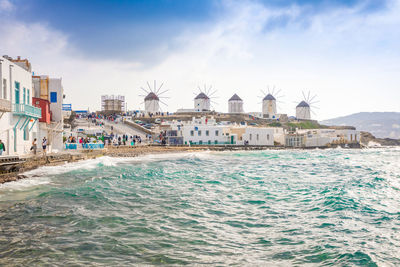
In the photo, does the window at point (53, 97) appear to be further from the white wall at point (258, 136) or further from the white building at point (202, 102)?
the white building at point (202, 102)

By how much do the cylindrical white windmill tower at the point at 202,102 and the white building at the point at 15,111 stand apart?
3938 inches

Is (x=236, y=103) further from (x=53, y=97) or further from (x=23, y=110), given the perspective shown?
(x=23, y=110)

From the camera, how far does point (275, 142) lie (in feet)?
235

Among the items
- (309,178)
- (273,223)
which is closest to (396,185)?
(309,178)

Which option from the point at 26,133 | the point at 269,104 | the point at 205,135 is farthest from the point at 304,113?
the point at 26,133

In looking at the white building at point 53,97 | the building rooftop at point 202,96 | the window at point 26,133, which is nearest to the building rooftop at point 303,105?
the building rooftop at point 202,96

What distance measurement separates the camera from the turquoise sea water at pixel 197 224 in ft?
23.1

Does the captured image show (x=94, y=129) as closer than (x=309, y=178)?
No

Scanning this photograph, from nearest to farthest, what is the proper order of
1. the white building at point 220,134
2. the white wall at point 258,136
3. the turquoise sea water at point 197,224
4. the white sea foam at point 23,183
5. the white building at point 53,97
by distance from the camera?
the turquoise sea water at point 197,224 < the white sea foam at point 23,183 < the white building at point 53,97 < the white building at point 220,134 < the white wall at point 258,136

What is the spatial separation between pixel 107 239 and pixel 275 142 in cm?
6603

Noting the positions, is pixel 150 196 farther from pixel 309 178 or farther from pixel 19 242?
pixel 309 178

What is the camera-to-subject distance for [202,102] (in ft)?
413

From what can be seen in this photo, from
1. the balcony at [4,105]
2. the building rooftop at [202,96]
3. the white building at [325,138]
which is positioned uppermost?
the building rooftop at [202,96]

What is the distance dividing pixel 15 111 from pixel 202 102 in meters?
105
